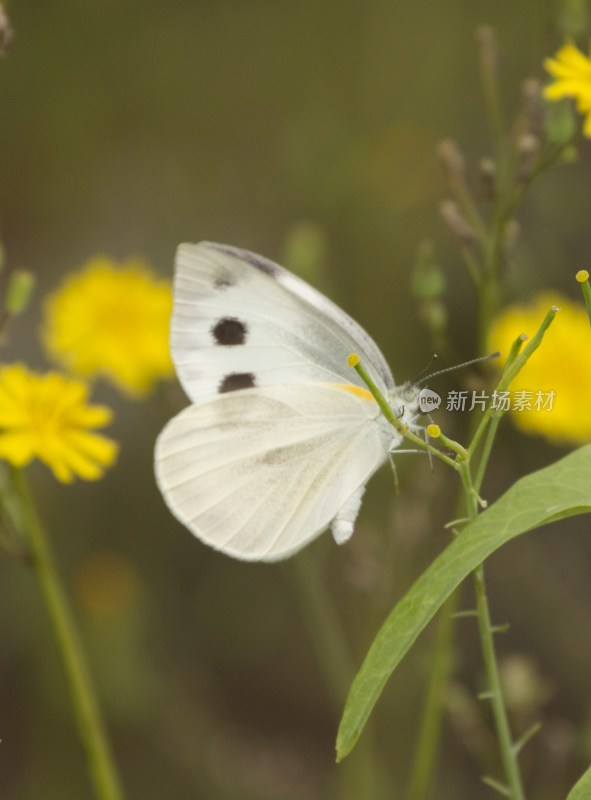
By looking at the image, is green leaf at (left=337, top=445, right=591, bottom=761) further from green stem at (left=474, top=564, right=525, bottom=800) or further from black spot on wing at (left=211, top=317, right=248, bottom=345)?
black spot on wing at (left=211, top=317, right=248, bottom=345)

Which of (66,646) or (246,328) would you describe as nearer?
(66,646)

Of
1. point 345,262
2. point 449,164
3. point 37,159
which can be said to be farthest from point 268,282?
point 37,159

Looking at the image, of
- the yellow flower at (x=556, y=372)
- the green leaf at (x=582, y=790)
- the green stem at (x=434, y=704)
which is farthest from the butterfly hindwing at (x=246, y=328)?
the green leaf at (x=582, y=790)

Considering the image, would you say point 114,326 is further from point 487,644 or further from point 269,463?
point 487,644

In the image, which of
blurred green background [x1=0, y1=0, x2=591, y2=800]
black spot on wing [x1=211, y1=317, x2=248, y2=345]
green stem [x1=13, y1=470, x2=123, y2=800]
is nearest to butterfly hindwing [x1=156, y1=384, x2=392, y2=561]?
black spot on wing [x1=211, y1=317, x2=248, y2=345]

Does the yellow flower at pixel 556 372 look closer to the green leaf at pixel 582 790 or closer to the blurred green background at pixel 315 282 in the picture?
the blurred green background at pixel 315 282

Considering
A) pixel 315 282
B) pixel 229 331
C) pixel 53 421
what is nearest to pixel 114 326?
pixel 315 282

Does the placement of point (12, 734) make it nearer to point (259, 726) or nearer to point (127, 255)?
point (259, 726)
